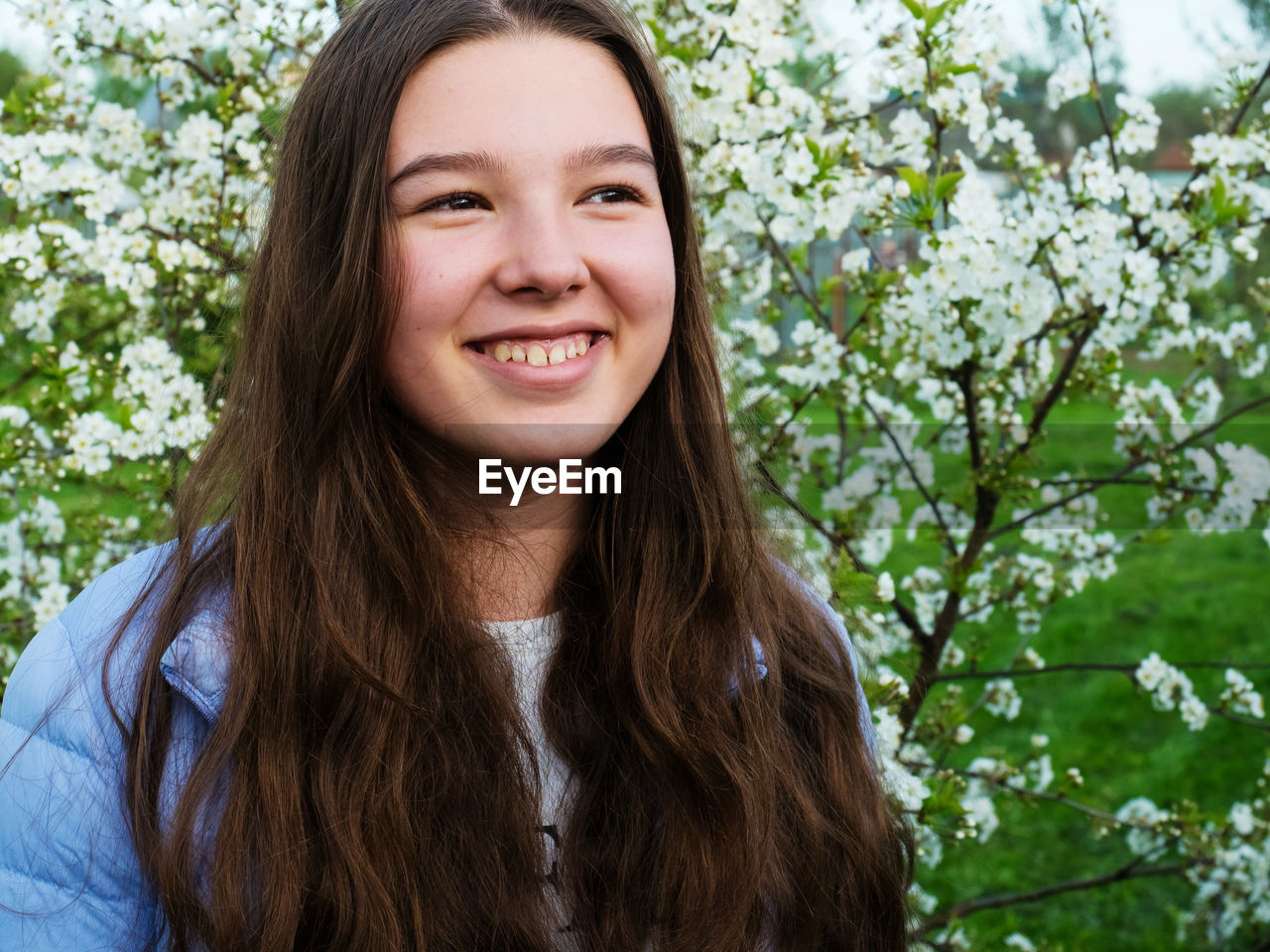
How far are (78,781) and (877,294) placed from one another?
5.55 feet

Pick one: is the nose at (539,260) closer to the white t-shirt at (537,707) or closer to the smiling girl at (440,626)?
the smiling girl at (440,626)

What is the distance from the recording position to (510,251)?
4.12 ft

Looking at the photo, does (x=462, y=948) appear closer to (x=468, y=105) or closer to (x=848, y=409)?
(x=468, y=105)

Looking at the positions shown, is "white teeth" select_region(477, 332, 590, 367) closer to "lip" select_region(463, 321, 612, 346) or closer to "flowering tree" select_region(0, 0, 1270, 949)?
"lip" select_region(463, 321, 612, 346)

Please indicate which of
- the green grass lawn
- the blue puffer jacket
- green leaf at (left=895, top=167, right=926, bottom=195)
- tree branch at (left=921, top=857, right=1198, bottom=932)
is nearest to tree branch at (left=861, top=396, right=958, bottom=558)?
the green grass lawn

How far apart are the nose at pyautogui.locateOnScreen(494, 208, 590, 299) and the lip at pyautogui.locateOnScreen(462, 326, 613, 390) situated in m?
0.06

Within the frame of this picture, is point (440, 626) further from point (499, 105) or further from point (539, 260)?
point (499, 105)

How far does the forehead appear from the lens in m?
1.26

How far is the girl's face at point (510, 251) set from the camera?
125cm

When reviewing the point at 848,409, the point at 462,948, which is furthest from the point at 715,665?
the point at 848,409

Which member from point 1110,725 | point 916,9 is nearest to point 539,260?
point 916,9

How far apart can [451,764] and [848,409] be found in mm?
1534

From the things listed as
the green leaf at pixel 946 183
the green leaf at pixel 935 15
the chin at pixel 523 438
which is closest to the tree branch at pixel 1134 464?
the green leaf at pixel 946 183

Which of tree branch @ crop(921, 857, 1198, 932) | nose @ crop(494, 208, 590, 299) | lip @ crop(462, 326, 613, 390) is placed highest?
nose @ crop(494, 208, 590, 299)
